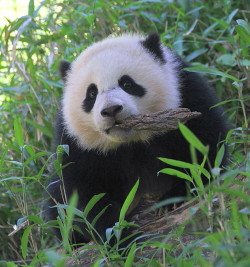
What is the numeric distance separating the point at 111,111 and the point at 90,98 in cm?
52

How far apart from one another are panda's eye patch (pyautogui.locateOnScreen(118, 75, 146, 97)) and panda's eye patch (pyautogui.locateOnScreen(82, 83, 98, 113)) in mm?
205

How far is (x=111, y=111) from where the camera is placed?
333cm

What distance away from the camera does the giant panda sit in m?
3.72

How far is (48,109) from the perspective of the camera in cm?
539

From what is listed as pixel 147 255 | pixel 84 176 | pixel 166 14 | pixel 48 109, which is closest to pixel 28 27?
pixel 48 109

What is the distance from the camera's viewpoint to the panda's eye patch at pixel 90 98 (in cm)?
375

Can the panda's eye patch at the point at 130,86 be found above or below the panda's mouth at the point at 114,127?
above

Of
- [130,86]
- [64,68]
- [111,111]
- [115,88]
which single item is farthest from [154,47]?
[111,111]

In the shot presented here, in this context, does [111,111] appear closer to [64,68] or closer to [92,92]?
[92,92]

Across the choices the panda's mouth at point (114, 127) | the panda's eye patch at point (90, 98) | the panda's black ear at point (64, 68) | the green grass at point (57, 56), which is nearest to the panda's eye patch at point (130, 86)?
the panda's eye patch at point (90, 98)

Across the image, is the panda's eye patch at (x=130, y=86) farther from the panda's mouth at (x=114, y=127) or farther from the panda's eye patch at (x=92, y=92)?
the panda's mouth at (x=114, y=127)

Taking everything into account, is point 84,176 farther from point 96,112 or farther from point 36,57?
point 36,57

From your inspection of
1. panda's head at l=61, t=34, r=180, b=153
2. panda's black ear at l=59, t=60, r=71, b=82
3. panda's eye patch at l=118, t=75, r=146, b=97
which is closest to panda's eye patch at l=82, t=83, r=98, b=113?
panda's head at l=61, t=34, r=180, b=153

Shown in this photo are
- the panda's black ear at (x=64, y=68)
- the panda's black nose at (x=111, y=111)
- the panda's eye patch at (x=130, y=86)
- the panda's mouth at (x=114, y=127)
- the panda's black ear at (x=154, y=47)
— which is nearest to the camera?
the panda's black nose at (x=111, y=111)
